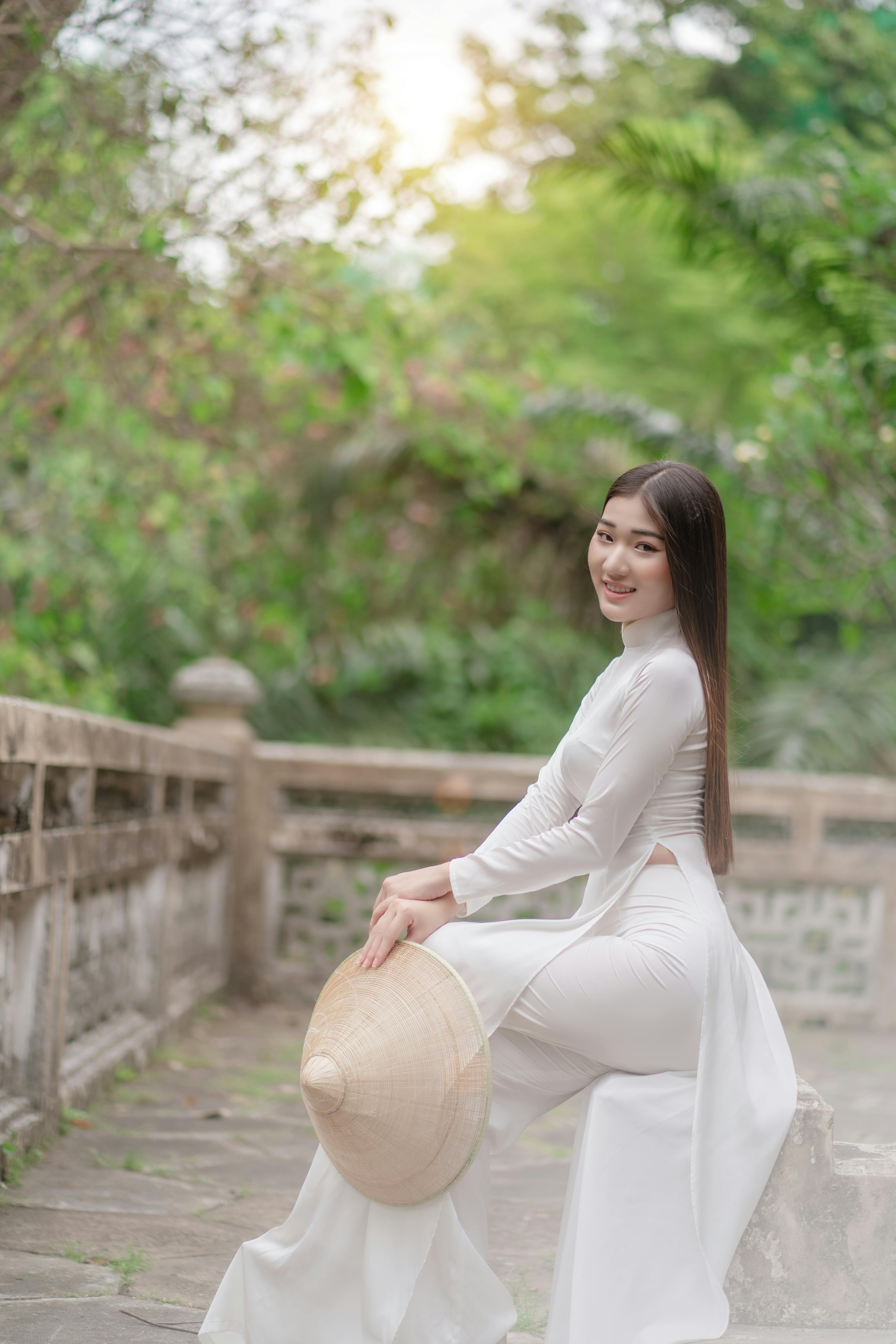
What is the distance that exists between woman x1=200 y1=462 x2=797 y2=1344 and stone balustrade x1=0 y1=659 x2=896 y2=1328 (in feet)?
1.01

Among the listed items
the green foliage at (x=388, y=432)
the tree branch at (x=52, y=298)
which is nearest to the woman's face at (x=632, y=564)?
the green foliage at (x=388, y=432)

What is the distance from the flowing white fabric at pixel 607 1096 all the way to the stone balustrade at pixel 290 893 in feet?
0.97

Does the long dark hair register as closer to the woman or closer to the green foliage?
the woman

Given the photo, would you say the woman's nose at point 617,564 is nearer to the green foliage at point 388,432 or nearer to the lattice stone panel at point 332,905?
the green foliage at point 388,432

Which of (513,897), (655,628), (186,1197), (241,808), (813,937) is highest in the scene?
(655,628)

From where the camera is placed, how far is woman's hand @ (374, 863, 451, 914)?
7.84 ft

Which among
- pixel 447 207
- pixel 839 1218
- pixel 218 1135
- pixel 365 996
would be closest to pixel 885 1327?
pixel 839 1218

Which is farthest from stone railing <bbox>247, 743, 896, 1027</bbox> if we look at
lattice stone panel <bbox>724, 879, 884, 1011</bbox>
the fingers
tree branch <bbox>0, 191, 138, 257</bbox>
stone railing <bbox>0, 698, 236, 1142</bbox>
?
the fingers

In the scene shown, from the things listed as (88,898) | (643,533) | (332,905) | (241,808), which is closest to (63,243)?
(88,898)

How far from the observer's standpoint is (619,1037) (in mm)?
2309

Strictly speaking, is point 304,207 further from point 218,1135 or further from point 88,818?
point 218,1135

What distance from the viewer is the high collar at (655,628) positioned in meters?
2.56

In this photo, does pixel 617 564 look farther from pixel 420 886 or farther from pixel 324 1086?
pixel 324 1086

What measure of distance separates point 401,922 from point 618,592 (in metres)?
0.75
